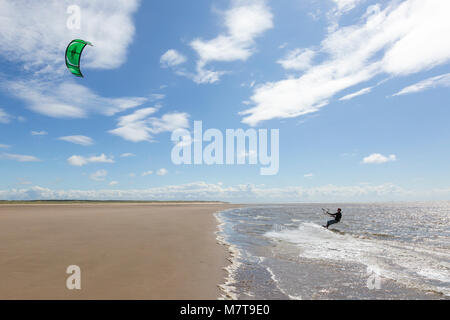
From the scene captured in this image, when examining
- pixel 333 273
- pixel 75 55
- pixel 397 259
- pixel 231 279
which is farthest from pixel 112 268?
pixel 75 55

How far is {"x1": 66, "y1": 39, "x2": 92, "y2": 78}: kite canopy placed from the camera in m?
17.1

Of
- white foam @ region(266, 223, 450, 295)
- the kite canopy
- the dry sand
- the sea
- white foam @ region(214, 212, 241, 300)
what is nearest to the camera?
the dry sand

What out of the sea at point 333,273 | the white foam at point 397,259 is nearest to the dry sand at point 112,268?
the sea at point 333,273

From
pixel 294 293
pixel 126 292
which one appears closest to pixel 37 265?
pixel 126 292

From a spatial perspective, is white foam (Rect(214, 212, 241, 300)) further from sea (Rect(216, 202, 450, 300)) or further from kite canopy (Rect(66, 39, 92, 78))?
kite canopy (Rect(66, 39, 92, 78))

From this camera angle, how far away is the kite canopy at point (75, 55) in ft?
56.2

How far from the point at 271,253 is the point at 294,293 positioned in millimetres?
5335

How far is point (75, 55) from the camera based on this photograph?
1777 cm

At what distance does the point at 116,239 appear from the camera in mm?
14328

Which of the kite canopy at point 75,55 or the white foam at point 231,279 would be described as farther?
the kite canopy at point 75,55

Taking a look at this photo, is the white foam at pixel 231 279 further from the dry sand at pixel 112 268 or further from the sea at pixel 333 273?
the dry sand at pixel 112 268


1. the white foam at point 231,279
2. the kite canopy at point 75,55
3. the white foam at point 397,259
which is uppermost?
the kite canopy at point 75,55

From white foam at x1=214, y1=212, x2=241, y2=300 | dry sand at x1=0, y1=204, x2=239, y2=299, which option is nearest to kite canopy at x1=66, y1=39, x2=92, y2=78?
dry sand at x1=0, y1=204, x2=239, y2=299
